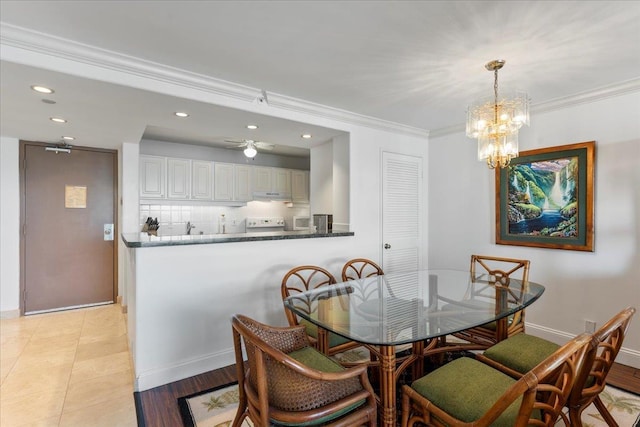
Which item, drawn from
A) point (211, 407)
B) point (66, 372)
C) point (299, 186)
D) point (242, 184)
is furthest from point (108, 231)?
point (211, 407)

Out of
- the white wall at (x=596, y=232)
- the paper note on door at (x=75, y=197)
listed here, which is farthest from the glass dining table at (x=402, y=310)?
the paper note on door at (x=75, y=197)

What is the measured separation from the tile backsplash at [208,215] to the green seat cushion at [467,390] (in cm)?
456

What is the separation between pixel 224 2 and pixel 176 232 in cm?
413

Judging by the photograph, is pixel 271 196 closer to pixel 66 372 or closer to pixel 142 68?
pixel 142 68

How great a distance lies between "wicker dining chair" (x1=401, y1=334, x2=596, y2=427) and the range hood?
4463 millimetres

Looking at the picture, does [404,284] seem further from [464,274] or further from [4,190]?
[4,190]

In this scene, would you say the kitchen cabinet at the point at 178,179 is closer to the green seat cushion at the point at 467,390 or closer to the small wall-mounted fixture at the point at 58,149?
the small wall-mounted fixture at the point at 58,149

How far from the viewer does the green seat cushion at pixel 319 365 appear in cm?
129

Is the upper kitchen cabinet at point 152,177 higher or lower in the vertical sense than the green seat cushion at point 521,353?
higher

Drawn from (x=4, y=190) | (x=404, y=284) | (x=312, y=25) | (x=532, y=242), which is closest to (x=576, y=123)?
(x=532, y=242)

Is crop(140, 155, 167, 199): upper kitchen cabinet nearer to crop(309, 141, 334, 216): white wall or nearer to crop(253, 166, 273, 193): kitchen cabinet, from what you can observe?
crop(253, 166, 273, 193): kitchen cabinet

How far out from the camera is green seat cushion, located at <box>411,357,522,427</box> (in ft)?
4.18

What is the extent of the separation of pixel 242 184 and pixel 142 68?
10.7ft

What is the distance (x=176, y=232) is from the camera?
5.07m
